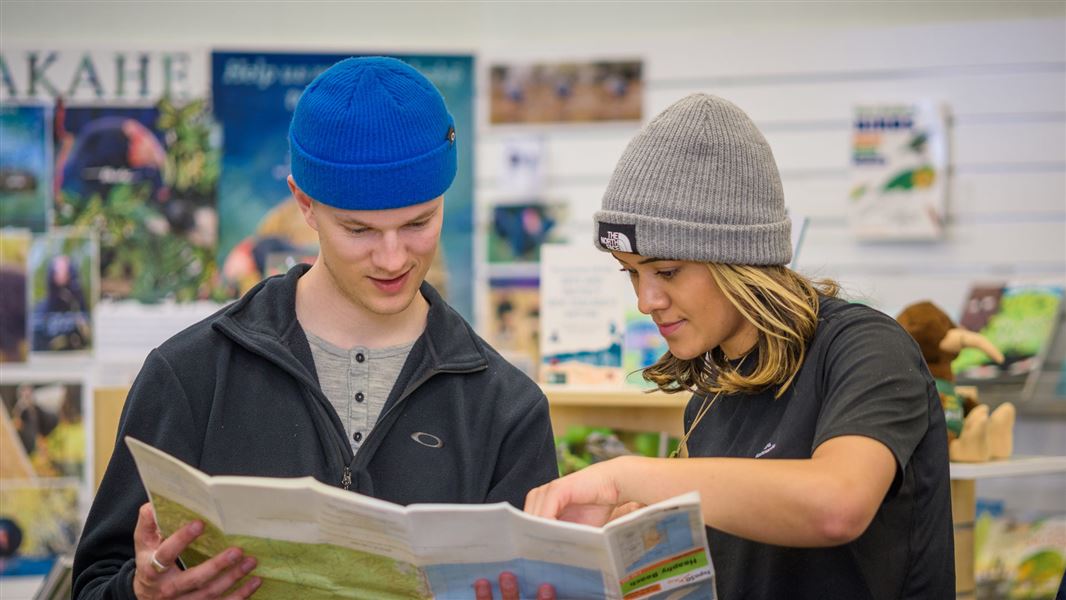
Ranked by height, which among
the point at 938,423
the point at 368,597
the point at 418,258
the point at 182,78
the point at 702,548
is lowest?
the point at 368,597

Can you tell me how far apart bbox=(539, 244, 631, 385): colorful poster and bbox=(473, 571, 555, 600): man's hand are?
1755 millimetres

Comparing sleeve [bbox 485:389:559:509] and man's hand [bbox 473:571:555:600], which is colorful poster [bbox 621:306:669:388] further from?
man's hand [bbox 473:571:555:600]

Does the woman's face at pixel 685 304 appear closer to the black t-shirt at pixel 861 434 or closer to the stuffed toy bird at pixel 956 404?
the black t-shirt at pixel 861 434

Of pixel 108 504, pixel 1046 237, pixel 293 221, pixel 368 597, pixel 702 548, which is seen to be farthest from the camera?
pixel 293 221

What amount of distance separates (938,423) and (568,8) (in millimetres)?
3385

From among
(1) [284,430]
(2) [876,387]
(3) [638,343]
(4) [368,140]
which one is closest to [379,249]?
(4) [368,140]

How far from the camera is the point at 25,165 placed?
15.9 feet

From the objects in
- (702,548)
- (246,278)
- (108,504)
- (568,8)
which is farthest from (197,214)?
(702,548)

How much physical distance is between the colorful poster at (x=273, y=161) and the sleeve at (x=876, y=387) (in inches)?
130

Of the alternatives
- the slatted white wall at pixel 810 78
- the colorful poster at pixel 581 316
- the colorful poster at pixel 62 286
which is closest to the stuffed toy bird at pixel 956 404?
the colorful poster at pixel 581 316

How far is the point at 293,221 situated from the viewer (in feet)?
15.7

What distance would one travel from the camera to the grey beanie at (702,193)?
1.63 m

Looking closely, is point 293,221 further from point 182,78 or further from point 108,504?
point 108,504

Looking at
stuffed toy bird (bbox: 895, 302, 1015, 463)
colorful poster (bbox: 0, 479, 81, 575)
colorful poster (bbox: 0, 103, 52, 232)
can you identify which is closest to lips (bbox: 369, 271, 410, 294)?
stuffed toy bird (bbox: 895, 302, 1015, 463)
